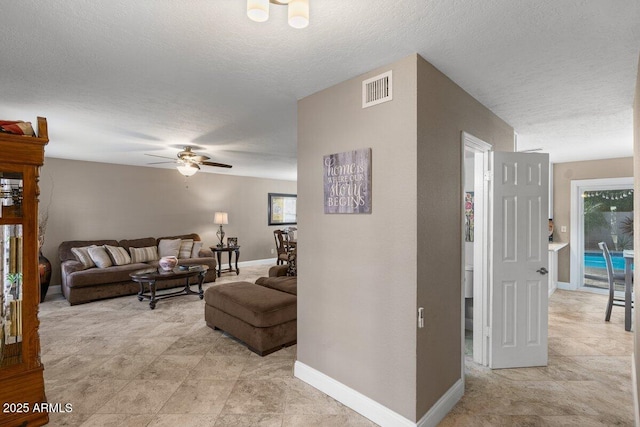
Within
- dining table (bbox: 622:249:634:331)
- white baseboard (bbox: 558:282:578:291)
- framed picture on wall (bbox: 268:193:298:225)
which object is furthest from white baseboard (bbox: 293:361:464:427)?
framed picture on wall (bbox: 268:193:298:225)

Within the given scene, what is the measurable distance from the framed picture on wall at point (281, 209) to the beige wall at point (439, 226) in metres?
7.03

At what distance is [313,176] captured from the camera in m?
2.66

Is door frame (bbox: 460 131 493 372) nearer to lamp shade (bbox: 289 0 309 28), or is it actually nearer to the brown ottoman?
the brown ottoman

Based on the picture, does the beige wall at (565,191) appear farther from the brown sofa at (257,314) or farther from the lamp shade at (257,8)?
the lamp shade at (257,8)

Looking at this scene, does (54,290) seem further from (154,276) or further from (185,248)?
(154,276)

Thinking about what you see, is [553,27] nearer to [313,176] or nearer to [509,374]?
[313,176]

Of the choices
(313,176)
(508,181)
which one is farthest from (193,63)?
(508,181)

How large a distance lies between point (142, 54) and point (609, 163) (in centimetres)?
715

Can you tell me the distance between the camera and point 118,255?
5672 millimetres

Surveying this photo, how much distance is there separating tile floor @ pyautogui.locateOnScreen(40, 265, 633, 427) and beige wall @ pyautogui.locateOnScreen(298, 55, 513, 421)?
36cm

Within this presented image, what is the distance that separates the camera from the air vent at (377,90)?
6.95 feet

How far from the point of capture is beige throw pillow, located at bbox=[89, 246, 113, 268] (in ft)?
17.7

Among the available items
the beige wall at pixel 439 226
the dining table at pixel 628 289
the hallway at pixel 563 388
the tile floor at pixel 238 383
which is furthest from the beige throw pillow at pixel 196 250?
the dining table at pixel 628 289

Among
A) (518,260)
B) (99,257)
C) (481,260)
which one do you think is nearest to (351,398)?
(481,260)
